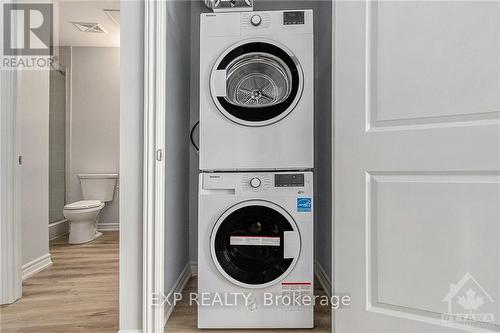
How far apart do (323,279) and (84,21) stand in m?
3.79

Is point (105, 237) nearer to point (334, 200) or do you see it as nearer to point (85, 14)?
point (85, 14)

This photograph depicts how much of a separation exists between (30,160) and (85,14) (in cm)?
203

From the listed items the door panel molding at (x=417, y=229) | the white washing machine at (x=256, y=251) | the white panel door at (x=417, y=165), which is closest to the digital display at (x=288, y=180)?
the white washing machine at (x=256, y=251)

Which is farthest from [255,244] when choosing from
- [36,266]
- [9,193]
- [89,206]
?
[89,206]

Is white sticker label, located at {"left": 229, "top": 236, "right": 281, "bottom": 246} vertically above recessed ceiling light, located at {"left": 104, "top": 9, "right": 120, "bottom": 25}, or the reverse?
recessed ceiling light, located at {"left": 104, "top": 9, "right": 120, "bottom": 25}

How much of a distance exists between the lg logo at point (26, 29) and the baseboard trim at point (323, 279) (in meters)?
2.45

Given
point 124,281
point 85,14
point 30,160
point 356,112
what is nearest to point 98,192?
point 30,160

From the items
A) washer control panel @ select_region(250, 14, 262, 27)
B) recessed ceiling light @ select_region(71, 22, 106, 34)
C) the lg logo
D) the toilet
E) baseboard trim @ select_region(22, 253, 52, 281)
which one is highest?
recessed ceiling light @ select_region(71, 22, 106, 34)

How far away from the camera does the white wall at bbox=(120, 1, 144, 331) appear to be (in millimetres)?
1477

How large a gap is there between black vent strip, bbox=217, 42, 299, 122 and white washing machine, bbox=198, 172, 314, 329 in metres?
0.31

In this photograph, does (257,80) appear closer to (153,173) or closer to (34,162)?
(153,173)

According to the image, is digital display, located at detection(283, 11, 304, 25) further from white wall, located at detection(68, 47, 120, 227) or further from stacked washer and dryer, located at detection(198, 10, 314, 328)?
white wall, located at detection(68, 47, 120, 227)

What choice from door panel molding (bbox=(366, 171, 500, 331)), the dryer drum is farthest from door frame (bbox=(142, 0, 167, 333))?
door panel molding (bbox=(366, 171, 500, 331))

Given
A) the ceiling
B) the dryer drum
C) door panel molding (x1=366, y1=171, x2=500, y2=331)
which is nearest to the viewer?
door panel molding (x1=366, y1=171, x2=500, y2=331)
